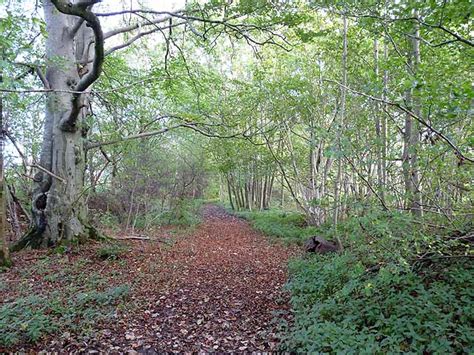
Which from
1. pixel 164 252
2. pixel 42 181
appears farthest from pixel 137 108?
pixel 164 252

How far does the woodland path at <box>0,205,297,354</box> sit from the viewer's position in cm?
373

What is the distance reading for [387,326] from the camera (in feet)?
10.7

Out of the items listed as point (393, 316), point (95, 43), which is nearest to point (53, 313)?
point (95, 43)

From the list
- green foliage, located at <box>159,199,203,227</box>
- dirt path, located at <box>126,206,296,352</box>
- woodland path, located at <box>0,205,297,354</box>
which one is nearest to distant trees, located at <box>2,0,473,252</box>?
green foliage, located at <box>159,199,203,227</box>

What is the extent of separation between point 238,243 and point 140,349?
6981 millimetres

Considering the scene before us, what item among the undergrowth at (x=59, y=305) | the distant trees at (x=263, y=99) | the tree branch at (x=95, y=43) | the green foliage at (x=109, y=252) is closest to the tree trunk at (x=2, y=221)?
the undergrowth at (x=59, y=305)

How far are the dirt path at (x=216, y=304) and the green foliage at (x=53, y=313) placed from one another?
0.58 m

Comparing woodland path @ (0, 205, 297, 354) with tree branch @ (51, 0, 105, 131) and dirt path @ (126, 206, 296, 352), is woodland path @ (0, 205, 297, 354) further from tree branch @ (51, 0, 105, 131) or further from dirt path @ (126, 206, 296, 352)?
tree branch @ (51, 0, 105, 131)

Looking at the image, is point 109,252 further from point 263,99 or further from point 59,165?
point 263,99

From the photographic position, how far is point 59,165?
7363 millimetres

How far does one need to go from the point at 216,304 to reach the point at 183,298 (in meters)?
0.61

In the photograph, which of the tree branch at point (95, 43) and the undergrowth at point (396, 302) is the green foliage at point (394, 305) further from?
the tree branch at point (95, 43)

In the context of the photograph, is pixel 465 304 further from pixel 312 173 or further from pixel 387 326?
pixel 312 173

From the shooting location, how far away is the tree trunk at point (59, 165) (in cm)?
716
